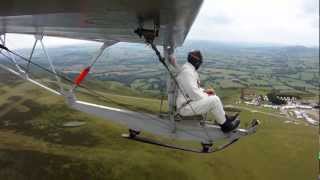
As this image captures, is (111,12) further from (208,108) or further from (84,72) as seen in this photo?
(84,72)

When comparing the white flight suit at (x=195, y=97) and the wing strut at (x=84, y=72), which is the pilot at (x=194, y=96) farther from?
the wing strut at (x=84, y=72)

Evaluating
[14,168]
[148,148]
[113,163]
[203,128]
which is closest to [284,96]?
[148,148]

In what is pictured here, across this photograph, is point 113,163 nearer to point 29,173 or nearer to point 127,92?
point 29,173

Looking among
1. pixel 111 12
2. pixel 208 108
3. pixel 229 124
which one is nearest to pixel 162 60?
pixel 208 108

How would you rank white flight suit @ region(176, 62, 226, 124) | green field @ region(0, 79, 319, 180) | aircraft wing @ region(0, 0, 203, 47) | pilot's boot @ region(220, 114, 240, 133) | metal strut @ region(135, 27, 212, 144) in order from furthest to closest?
1. green field @ region(0, 79, 319, 180)
2. pilot's boot @ region(220, 114, 240, 133)
3. white flight suit @ region(176, 62, 226, 124)
4. metal strut @ region(135, 27, 212, 144)
5. aircraft wing @ region(0, 0, 203, 47)

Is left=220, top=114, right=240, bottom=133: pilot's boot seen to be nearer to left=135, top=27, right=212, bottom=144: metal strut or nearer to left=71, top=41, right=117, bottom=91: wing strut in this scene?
left=135, top=27, right=212, bottom=144: metal strut

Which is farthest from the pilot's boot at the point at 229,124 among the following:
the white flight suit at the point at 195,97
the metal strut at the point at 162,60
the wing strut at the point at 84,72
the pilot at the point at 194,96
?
the wing strut at the point at 84,72

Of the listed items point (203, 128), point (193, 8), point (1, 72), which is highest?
point (193, 8)

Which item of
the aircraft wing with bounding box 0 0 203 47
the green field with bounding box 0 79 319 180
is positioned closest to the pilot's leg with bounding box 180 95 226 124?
the aircraft wing with bounding box 0 0 203 47
